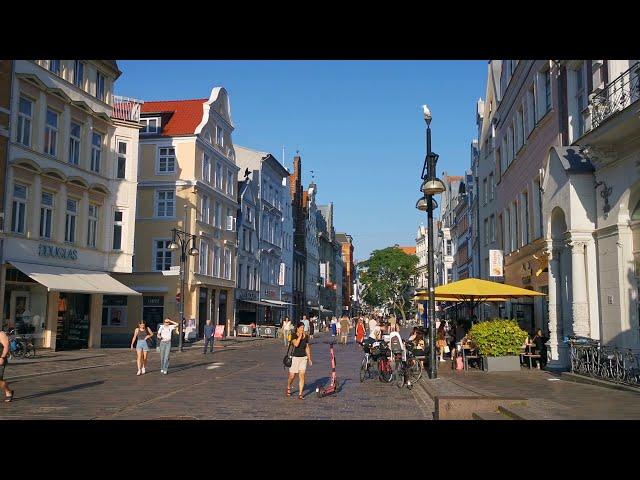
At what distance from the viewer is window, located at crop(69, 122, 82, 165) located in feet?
99.1

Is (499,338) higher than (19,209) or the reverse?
the reverse

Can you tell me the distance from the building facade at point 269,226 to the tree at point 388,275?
22803 mm

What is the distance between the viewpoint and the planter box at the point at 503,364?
19875 mm

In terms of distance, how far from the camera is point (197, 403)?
1335cm

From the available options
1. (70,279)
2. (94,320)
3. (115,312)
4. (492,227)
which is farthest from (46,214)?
(492,227)

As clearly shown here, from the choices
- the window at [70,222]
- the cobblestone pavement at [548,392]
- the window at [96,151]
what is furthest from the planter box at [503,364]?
the window at [96,151]

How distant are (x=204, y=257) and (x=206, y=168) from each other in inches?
254

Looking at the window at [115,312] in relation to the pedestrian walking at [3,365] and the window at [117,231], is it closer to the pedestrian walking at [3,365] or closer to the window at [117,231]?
the window at [117,231]

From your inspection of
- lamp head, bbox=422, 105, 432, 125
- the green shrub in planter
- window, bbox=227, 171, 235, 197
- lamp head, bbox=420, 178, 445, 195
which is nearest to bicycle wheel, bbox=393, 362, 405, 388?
the green shrub in planter

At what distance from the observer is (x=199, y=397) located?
14.5 m

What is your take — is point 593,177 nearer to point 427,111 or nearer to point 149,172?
point 427,111

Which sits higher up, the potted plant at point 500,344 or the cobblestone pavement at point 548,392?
the potted plant at point 500,344

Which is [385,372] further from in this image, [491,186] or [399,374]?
[491,186]
